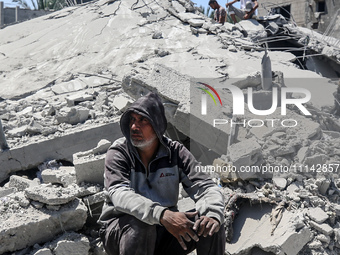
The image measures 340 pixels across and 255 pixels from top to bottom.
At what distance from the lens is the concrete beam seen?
17.4ft

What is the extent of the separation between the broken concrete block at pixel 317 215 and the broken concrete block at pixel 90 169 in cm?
199

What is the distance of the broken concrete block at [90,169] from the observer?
387cm

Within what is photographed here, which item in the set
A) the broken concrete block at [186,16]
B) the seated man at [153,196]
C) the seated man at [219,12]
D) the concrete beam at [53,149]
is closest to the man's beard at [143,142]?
the seated man at [153,196]

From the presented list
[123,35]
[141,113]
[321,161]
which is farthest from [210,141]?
[123,35]

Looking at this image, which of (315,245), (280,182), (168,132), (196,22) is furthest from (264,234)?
(196,22)

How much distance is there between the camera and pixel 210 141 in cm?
487

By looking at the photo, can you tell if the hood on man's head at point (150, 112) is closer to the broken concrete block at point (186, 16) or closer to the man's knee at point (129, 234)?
the man's knee at point (129, 234)

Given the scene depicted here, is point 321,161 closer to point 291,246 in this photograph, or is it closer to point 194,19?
point 291,246

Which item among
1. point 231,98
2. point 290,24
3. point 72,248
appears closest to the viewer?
point 72,248

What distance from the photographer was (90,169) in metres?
3.90

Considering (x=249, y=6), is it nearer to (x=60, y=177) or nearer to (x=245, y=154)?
(x=245, y=154)

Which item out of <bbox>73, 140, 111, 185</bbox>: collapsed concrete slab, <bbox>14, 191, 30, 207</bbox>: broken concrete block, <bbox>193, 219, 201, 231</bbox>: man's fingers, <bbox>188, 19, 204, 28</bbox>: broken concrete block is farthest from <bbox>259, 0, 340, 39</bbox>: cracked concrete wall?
<bbox>193, 219, 201, 231</bbox>: man's fingers

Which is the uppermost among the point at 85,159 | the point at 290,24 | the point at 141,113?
the point at 141,113

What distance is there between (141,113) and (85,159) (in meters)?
1.30
